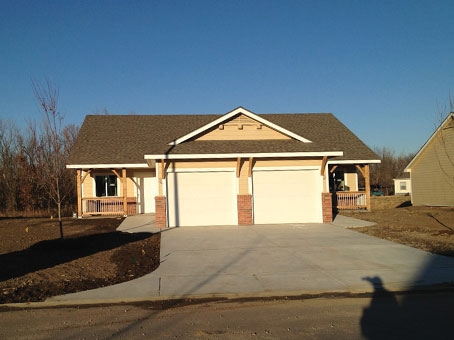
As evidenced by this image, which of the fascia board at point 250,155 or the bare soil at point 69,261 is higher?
the fascia board at point 250,155

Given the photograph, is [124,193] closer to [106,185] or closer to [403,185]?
[106,185]

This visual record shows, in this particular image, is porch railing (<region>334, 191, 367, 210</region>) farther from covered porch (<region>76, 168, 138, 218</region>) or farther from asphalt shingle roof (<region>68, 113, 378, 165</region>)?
covered porch (<region>76, 168, 138, 218</region>)

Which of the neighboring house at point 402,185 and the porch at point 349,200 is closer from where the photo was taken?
the porch at point 349,200

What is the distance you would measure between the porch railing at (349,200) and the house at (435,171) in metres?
9.31

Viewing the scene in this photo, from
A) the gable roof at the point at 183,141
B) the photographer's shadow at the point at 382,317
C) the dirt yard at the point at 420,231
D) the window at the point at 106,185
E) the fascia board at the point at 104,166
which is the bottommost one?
the dirt yard at the point at 420,231

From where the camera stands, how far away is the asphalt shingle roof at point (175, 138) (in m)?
17.2

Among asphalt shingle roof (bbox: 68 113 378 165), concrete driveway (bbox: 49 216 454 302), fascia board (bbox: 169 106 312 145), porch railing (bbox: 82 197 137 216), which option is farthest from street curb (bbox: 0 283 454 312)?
porch railing (bbox: 82 197 137 216)

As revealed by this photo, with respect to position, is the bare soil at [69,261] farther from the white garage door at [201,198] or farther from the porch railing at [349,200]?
the porch railing at [349,200]

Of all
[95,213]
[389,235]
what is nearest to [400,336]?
[389,235]

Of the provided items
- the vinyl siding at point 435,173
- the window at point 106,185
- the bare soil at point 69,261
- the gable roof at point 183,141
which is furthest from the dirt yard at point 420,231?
the window at point 106,185

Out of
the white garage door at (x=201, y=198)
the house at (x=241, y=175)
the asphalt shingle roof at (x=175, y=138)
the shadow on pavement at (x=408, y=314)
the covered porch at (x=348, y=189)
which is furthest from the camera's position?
the covered porch at (x=348, y=189)

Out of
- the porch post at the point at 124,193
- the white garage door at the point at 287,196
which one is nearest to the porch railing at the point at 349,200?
the white garage door at the point at 287,196

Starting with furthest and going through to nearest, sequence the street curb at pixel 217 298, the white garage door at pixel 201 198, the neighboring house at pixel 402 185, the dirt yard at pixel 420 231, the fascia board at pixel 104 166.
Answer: the neighboring house at pixel 402 185 → the fascia board at pixel 104 166 → the white garage door at pixel 201 198 → the dirt yard at pixel 420 231 → the street curb at pixel 217 298

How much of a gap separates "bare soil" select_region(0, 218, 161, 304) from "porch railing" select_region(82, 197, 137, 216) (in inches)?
219
